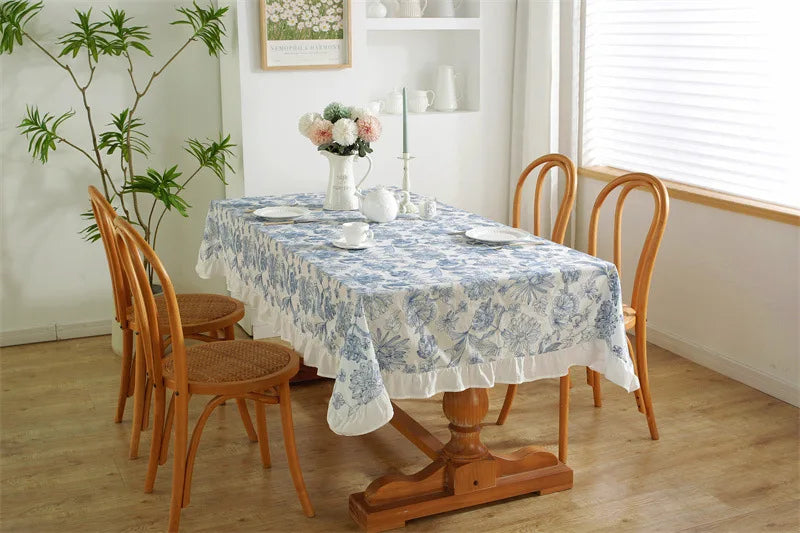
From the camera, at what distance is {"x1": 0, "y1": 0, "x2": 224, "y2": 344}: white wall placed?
416 cm

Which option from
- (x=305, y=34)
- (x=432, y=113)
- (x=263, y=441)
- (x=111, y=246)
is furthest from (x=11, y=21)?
(x=263, y=441)

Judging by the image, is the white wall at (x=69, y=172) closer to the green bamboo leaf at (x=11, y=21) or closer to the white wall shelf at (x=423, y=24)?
the green bamboo leaf at (x=11, y=21)

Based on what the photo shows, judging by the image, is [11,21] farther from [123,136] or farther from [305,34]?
[305,34]

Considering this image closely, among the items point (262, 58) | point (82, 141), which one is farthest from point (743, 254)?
point (82, 141)

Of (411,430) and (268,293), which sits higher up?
(268,293)

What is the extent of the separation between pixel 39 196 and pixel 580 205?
253cm

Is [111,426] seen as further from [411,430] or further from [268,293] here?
[411,430]

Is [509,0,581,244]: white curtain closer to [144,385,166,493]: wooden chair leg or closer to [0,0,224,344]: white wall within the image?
[0,0,224,344]: white wall

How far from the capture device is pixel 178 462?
8.59 ft

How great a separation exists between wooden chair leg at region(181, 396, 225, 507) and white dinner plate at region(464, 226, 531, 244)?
2.96 feet

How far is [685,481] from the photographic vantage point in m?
2.93

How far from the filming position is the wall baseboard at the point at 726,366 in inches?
140

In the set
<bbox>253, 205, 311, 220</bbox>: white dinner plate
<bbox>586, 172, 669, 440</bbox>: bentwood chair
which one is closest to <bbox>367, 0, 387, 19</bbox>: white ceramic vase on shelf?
<bbox>253, 205, 311, 220</bbox>: white dinner plate

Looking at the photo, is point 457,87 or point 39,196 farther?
point 457,87
